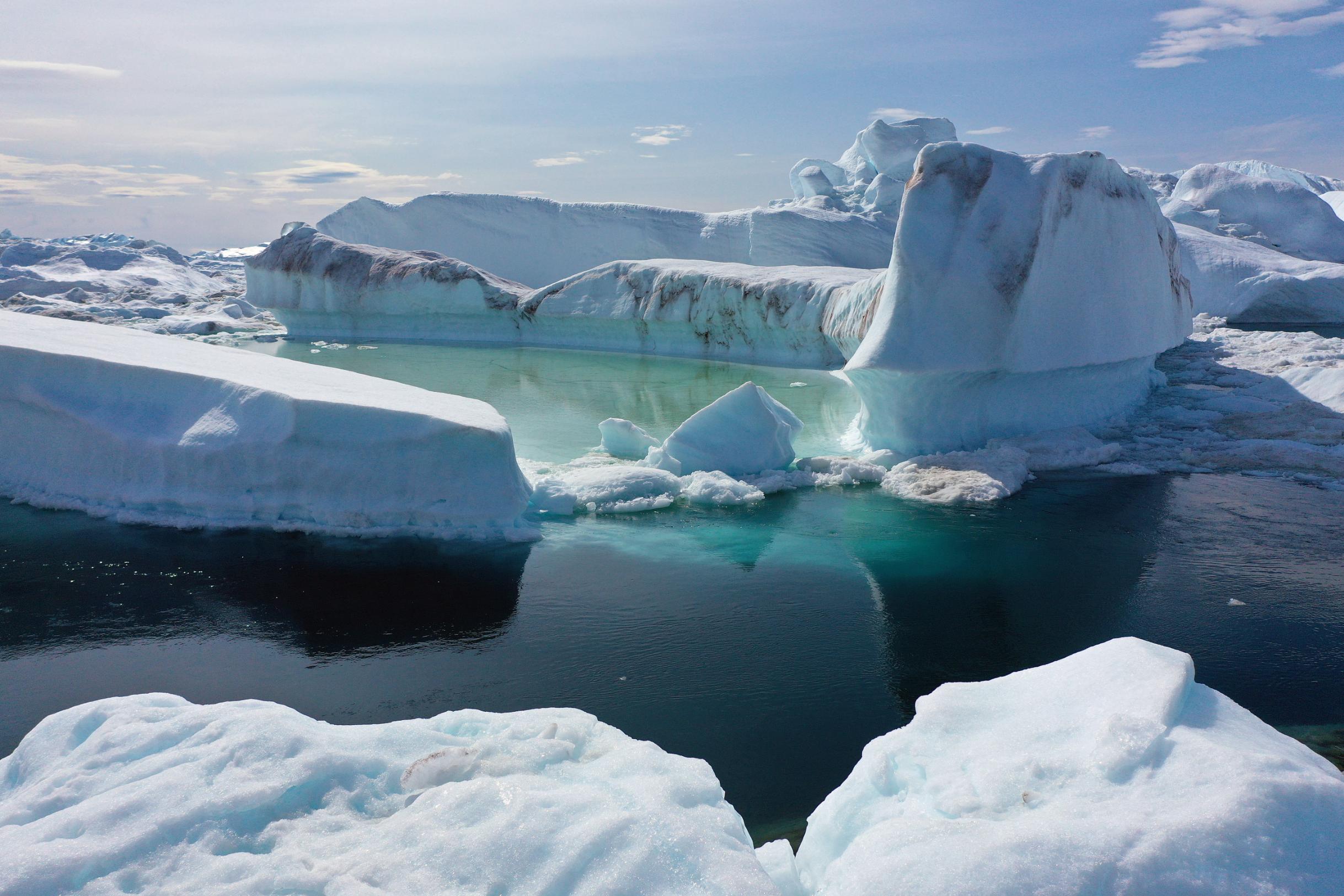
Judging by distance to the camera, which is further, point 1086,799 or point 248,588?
point 248,588

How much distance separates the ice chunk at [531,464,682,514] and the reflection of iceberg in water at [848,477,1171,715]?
144cm

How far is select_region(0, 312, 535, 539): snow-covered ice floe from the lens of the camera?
6.09 meters

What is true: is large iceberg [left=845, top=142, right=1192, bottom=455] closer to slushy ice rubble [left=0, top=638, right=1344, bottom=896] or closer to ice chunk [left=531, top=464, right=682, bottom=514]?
ice chunk [left=531, top=464, right=682, bottom=514]

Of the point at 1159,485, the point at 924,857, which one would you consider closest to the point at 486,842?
the point at 924,857

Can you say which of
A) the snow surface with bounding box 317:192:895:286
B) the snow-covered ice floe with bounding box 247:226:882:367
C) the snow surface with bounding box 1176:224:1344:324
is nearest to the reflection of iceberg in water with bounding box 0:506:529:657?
the snow-covered ice floe with bounding box 247:226:882:367

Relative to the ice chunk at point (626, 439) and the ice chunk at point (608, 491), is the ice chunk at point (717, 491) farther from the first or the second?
the ice chunk at point (626, 439)

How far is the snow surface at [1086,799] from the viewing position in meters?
1.72

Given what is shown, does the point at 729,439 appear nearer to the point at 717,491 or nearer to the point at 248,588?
the point at 717,491

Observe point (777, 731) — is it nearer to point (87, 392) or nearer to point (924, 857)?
point (924, 857)

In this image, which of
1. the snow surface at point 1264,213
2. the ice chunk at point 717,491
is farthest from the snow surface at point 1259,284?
the ice chunk at point 717,491

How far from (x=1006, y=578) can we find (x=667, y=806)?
3.94 metres

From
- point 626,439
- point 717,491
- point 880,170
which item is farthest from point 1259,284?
point 717,491

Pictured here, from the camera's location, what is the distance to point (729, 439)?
7.39 metres

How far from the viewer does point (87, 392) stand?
22.4 feet
